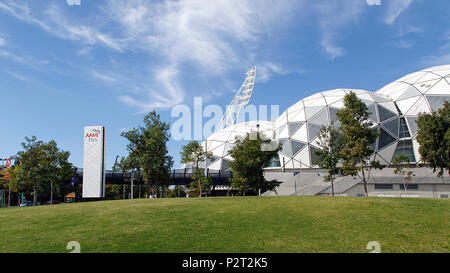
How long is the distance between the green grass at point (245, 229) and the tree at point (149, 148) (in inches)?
792

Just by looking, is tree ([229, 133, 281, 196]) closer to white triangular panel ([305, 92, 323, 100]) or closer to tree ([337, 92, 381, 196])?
tree ([337, 92, 381, 196])

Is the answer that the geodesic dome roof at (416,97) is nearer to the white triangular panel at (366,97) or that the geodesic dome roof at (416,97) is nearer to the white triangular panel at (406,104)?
the white triangular panel at (406,104)

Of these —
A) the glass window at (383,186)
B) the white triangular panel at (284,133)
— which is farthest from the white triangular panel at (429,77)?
the glass window at (383,186)

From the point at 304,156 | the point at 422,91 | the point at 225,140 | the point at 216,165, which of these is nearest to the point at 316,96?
the point at 304,156

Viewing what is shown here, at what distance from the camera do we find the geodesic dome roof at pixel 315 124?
183 feet

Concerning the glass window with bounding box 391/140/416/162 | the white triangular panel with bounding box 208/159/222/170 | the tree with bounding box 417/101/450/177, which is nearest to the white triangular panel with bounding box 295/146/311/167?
the glass window with bounding box 391/140/416/162

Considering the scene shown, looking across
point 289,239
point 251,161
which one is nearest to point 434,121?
point 251,161

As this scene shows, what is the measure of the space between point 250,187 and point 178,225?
841 inches

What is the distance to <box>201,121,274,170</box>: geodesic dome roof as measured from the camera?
70.9 metres

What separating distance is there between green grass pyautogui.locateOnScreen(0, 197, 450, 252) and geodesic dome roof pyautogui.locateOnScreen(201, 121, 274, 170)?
4820cm

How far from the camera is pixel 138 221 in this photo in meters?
15.2

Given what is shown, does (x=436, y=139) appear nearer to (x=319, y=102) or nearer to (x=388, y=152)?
(x=388, y=152)

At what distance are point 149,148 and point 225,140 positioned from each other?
40.2 metres
